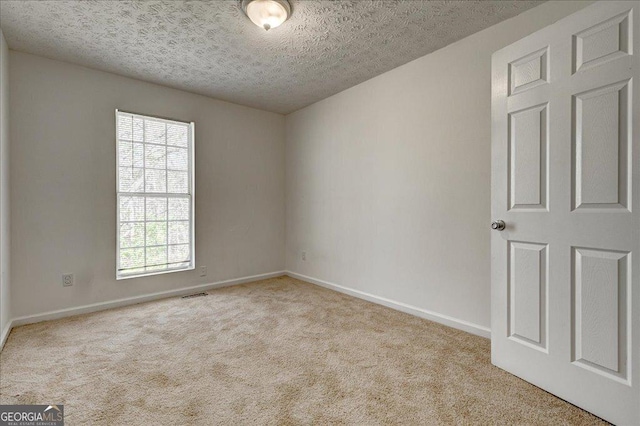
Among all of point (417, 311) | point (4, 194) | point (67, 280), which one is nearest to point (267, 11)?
point (4, 194)

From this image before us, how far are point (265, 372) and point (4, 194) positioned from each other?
2728 millimetres

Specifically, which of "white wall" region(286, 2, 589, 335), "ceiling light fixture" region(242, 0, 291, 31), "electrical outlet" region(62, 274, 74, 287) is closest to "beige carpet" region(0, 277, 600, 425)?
"electrical outlet" region(62, 274, 74, 287)

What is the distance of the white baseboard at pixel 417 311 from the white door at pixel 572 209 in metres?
0.48

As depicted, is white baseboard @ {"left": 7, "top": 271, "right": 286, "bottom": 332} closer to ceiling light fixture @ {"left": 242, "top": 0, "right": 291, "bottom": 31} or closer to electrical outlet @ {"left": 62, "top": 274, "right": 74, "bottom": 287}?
electrical outlet @ {"left": 62, "top": 274, "right": 74, "bottom": 287}

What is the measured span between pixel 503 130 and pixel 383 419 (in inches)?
75.5

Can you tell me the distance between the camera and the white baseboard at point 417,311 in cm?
250

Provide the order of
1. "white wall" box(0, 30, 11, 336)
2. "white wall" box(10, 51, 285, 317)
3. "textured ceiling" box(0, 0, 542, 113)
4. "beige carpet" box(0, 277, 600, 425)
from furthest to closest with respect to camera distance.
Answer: "white wall" box(10, 51, 285, 317) → "white wall" box(0, 30, 11, 336) → "textured ceiling" box(0, 0, 542, 113) → "beige carpet" box(0, 277, 600, 425)

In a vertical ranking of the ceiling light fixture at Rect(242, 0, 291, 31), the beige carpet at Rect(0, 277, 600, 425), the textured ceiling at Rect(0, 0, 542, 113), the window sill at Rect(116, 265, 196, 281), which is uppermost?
the textured ceiling at Rect(0, 0, 542, 113)

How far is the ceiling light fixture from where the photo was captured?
2078 millimetres

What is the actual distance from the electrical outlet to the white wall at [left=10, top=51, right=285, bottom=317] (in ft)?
0.14

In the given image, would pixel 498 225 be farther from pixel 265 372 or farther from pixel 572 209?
pixel 265 372

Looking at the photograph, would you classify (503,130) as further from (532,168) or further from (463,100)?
(463,100)

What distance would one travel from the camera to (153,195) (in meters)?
3.55

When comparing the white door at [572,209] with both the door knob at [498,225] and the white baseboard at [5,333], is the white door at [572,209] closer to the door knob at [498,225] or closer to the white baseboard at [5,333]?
the door knob at [498,225]
